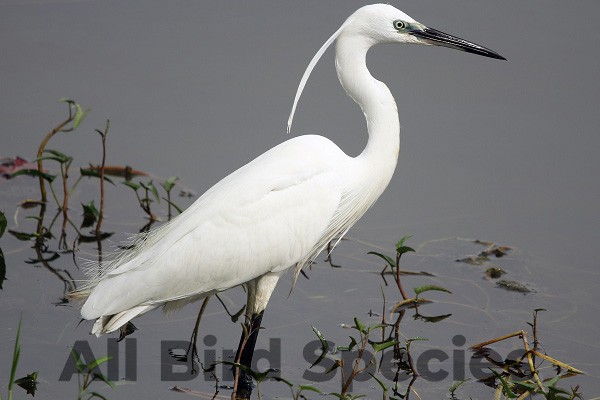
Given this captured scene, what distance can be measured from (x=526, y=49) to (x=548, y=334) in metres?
2.77

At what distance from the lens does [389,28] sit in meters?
3.93

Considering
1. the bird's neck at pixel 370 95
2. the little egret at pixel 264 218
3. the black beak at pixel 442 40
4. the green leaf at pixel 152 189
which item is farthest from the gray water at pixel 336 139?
the black beak at pixel 442 40

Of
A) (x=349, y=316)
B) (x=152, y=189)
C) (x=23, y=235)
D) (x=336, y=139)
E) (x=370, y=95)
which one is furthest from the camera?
(x=336, y=139)

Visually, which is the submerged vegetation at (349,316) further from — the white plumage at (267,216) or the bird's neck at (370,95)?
the bird's neck at (370,95)

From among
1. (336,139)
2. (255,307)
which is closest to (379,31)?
(255,307)

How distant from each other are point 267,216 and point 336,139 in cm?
188

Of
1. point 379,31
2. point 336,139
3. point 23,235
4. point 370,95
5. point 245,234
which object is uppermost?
point 336,139

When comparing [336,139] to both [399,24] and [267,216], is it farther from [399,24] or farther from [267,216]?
[267,216]

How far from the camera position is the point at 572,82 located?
6.29m

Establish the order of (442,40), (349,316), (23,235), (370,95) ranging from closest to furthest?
1. (370,95)
2. (442,40)
3. (349,316)
4. (23,235)

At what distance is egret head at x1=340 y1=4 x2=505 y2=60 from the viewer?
3896 mm

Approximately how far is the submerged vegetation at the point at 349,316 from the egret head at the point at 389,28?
77 centimetres

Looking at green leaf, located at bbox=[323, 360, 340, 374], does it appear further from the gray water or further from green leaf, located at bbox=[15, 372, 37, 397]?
green leaf, located at bbox=[15, 372, 37, 397]

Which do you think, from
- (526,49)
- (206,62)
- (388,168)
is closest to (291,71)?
(206,62)
